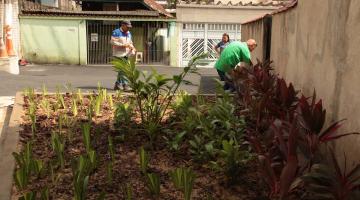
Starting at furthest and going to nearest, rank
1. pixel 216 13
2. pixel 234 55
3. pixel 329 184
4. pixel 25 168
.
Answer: pixel 216 13, pixel 234 55, pixel 25 168, pixel 329 184

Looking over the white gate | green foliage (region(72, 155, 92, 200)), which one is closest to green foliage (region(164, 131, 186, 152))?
green foliage (region(72, 155, 92, 200))

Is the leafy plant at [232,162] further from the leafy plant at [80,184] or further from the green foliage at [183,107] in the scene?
the green foliage at [183,107]

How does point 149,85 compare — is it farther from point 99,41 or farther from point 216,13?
point 216,13

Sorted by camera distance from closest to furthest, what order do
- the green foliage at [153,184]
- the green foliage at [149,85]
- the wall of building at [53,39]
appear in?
the green foliage at [153,184]
the green foliage at [149,85]
the wall of building at [53,39]

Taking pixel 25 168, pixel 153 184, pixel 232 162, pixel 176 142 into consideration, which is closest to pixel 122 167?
pixel 176 142

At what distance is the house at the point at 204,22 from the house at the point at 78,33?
1.06 meters

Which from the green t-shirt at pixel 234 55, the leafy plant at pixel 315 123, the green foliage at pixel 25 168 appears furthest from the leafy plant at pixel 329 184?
the green t-shirt at pixel 234 55

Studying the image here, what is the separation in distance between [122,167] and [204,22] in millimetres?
20265

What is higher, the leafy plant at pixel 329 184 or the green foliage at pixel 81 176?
the leafy plant at pixel 329 184

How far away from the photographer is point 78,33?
21844 millimetres

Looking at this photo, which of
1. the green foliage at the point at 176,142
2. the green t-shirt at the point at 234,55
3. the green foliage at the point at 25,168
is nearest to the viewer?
the green foliage at the point at 25,168

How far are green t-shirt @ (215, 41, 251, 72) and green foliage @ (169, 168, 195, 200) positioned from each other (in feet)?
16.0

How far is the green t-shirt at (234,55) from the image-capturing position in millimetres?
8492

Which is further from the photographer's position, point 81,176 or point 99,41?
point 99,41
